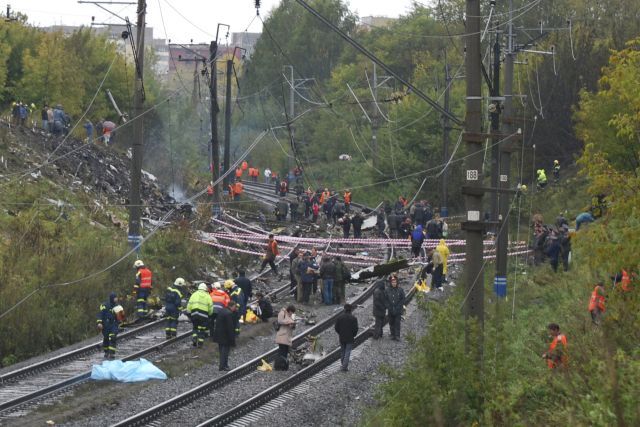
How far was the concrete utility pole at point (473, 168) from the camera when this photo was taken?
1547cm

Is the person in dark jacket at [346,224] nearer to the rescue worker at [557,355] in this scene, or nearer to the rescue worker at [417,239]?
the rescue worker at [417,239]

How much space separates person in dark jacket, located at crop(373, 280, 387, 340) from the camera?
24.3 meters

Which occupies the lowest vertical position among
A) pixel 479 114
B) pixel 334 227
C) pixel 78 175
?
pixel 334 227

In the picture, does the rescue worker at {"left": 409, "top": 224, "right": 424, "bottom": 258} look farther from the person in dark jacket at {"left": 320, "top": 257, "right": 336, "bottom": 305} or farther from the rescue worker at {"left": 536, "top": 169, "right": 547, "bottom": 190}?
the rescue worker at {"left": 536, "top": 169, "right": 547, "bottom": 190}

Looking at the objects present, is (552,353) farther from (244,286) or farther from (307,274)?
(307,274)

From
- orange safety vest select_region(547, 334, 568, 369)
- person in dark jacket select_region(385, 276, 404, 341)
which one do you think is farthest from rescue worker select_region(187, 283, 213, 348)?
orange safety vest select_region(547, 334, 568, 369)

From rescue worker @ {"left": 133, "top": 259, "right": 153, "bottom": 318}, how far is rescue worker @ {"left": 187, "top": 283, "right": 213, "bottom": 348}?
321cm

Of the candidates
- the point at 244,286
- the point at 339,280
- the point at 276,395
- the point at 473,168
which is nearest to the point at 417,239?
the point at 339,280

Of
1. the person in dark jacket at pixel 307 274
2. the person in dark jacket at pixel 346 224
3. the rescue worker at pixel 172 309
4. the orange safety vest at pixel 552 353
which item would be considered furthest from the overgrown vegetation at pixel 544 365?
the person in dark jacket at pixel 346 224

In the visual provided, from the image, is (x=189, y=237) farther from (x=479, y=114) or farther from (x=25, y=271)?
(x=479, y=114)

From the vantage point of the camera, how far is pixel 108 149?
Result: 49750mm

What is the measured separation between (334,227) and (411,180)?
42.7ft

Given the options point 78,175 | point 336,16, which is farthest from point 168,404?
point 336,16

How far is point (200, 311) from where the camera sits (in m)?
23.2
